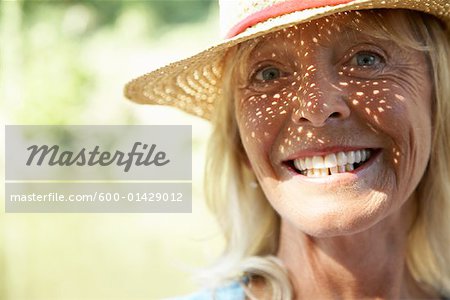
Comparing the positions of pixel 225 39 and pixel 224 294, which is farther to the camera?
pixel 224 294

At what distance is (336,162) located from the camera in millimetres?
1579

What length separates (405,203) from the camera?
1852 mm

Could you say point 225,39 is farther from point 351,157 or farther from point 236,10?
point 351,157

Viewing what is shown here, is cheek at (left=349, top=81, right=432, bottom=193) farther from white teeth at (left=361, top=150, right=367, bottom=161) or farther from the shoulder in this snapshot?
the shoulder

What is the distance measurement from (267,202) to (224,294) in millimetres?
249

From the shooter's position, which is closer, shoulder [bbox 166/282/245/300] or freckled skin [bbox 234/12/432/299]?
freckled skin [bbox 234/12/432/299]

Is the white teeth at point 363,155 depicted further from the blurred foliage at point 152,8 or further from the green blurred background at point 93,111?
the blurred foliage at point 152,8

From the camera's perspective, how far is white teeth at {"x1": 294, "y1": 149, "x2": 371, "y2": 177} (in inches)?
62.2

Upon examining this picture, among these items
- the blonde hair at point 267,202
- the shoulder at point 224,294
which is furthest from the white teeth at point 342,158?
the shoulder at point 224,294

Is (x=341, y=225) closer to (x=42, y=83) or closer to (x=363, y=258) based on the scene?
(x=363, y=258)

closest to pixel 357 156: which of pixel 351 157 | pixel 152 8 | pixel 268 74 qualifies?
pixel 351 157

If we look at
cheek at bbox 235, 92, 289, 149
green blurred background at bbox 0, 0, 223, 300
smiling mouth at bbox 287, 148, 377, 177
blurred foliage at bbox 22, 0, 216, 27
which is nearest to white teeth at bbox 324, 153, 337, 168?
smiling mouth at bbox 287, 148, 377, 177

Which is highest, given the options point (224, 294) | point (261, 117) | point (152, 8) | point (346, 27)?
point (152, 8)

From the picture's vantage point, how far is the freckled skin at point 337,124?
1.55 metres
